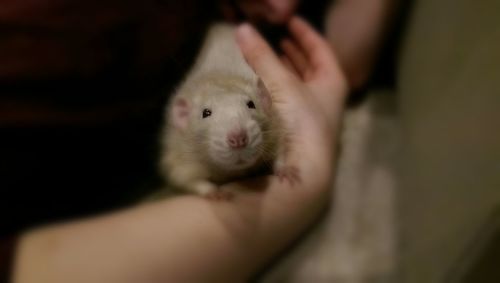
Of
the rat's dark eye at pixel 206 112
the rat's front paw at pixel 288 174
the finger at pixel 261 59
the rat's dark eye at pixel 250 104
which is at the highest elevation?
the finger at pixel 261 59

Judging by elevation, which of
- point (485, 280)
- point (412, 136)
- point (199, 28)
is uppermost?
point (199, 28)

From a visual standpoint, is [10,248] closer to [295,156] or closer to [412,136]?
[295,156]

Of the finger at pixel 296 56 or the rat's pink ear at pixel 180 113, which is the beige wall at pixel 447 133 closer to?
the finger at pixel 296 56

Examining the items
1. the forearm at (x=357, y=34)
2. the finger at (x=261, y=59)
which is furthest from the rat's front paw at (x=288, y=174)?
the forearm at (x=357, y=34)

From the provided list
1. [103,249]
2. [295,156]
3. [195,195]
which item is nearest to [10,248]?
[103,249]

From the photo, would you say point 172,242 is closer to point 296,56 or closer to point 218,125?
point 218,125

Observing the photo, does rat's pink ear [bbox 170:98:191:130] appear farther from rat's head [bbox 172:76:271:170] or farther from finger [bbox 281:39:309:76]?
finger [bbox 281:39:309:76]

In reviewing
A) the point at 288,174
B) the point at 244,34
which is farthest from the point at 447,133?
the point at 244,34
